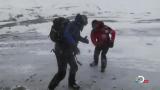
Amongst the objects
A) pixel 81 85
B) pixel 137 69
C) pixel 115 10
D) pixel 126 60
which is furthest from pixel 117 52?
pixel 115 10

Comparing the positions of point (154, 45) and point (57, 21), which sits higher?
point (57, 21)

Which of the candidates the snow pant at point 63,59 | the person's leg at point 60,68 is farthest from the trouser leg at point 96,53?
the person's leg at point 60,68

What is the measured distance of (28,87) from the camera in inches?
404

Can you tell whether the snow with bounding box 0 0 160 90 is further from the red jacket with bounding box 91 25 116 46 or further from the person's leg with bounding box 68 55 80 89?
the red jacket with bounding box 91 25 116 46

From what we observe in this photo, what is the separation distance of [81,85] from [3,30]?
10291mm

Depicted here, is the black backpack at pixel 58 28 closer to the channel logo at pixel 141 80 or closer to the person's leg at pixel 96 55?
the person's leg at pixel 96 55

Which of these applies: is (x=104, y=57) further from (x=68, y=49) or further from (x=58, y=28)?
(x=58, y=28)

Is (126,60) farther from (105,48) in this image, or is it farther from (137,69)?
(105,48)

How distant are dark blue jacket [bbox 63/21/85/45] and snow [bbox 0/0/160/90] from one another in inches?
51.2

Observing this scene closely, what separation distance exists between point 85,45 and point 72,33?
18.9ft

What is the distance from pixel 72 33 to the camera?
9.27 meters

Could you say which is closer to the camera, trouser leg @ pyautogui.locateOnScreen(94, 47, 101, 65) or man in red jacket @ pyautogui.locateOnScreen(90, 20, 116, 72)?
man in red jacket @ pyautogui.locateOnScreen(90, 20, 116, 72)

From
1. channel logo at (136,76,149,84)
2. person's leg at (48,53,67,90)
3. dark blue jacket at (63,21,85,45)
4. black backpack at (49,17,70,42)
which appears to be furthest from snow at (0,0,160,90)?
black backpack at (49,17,70,42)

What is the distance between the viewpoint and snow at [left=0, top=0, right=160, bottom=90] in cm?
1077
